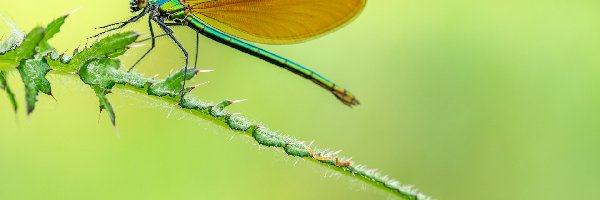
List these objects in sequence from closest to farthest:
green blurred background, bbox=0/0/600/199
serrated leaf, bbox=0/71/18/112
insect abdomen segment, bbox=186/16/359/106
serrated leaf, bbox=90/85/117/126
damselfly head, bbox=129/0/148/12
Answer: serrated leaf, bbox=0/71/18/112, serrated leaf, bbox=90/85/117/126, damselfly head, bbox=129/0/148/12, insect abdomen segment, bbox=186/16/359/106, green blurred background, bbox=0/0/600/199

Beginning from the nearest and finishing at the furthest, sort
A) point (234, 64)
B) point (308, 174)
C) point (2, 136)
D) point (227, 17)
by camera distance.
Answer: point (227, 17), point (2, 136), point (308, 174), point (234, 64)

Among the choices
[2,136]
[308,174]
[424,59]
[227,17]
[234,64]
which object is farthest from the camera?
[424,59]

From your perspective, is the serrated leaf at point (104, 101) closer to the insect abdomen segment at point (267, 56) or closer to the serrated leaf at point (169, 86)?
the serrated leaf at point (169, 86)

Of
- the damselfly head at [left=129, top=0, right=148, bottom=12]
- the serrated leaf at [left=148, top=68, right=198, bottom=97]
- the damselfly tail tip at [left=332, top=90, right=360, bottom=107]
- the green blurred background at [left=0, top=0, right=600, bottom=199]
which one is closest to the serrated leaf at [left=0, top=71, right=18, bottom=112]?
the serrated leaf at [left=148, top=68, right=198, bottom=97]

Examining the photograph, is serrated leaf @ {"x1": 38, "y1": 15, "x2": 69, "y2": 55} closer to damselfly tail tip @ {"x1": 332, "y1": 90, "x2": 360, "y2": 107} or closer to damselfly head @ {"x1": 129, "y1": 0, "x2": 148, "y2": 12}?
damselfly head @ {"x1": 129, "y1": 0, "x2": 148, "y2": 12}

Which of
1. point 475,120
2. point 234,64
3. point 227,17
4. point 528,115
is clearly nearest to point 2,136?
point 234,64

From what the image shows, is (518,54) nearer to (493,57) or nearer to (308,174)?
(493,57)

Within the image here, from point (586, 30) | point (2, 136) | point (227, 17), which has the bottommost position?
point (2, 136)

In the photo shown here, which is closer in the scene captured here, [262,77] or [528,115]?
[262,77]
